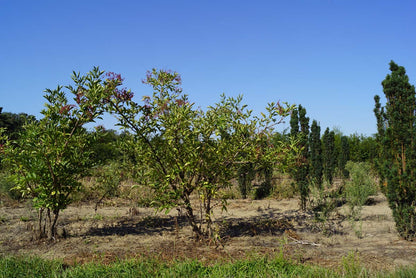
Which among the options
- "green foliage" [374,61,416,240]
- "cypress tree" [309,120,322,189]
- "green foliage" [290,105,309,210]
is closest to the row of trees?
"green foliage" [374,61,416,240]

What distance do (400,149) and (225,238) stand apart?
11.5 ft

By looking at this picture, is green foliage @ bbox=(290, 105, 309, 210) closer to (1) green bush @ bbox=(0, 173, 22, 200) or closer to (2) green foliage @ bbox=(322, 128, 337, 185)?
(2) green foliage @ bbox=(322, 128, 337, 185)

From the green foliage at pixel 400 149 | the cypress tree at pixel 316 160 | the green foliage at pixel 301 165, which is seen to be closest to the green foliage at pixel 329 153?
the cypress tree at pixel 316 160

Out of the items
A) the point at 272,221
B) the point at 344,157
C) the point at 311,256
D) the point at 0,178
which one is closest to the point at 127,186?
the point at 0,178

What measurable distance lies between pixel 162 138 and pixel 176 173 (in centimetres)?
67

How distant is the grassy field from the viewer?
139 inches

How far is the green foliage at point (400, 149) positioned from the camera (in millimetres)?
5629

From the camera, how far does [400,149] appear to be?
19.2 feet

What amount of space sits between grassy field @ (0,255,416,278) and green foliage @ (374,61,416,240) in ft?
7.83

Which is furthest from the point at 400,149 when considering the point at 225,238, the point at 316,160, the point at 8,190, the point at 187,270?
the point at 8,190

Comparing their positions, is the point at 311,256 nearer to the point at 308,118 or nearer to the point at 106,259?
the point at 106,259

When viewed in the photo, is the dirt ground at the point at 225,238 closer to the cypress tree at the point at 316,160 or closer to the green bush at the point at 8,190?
the green bush at the point at 8,190

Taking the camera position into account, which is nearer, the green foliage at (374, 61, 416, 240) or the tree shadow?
the green foliage at (374, 61, 416, 240)

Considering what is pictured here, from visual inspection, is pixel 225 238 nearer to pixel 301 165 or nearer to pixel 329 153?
pixel 301 165
